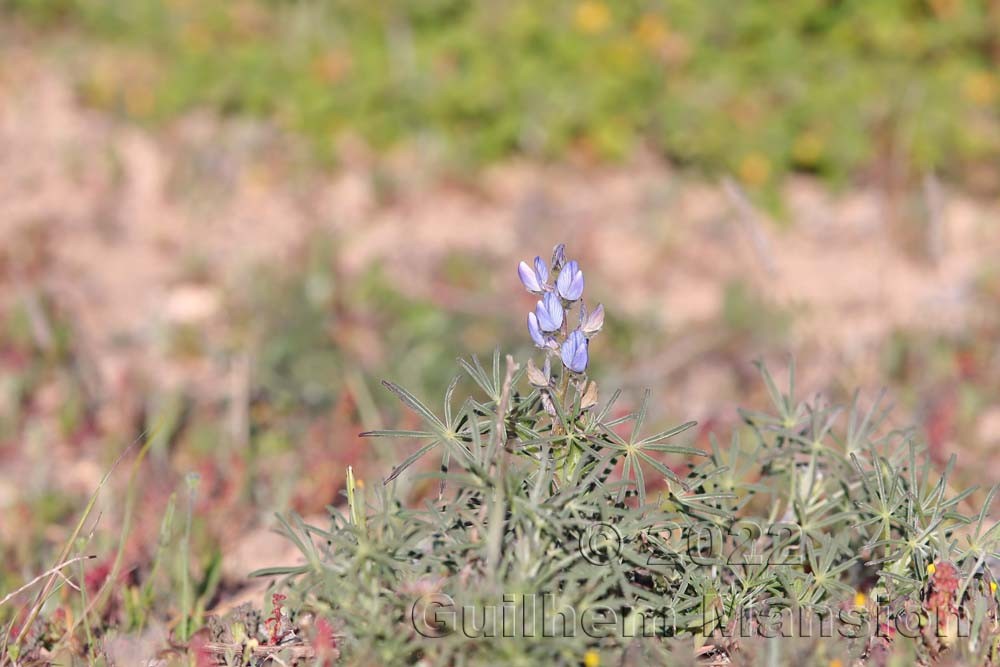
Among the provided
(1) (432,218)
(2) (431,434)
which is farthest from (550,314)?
(1) (432,218)

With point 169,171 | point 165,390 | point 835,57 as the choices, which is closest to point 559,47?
point 835,57

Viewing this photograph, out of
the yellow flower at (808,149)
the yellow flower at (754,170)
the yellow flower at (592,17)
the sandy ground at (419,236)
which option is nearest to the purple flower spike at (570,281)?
the sandy ground at (419,236)

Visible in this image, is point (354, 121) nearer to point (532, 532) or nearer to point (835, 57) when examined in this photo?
point (835, 57)

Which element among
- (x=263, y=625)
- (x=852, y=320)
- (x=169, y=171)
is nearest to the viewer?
(x=263, y=625)

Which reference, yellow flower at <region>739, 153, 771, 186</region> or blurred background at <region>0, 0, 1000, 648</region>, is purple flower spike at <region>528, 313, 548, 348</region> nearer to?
blurred background at <region>0, 0, 1000, 648</region>

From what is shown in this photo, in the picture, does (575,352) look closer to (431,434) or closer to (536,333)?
(536,333)

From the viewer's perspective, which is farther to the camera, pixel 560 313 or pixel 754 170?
pixel 754 170

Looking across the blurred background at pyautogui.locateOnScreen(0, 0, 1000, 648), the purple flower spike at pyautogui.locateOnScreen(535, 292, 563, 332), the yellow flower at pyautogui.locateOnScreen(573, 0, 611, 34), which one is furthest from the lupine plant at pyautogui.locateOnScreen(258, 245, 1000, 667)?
the yellow flower at pyautogui.locateOnScreen(573, 0, 611, 34)
